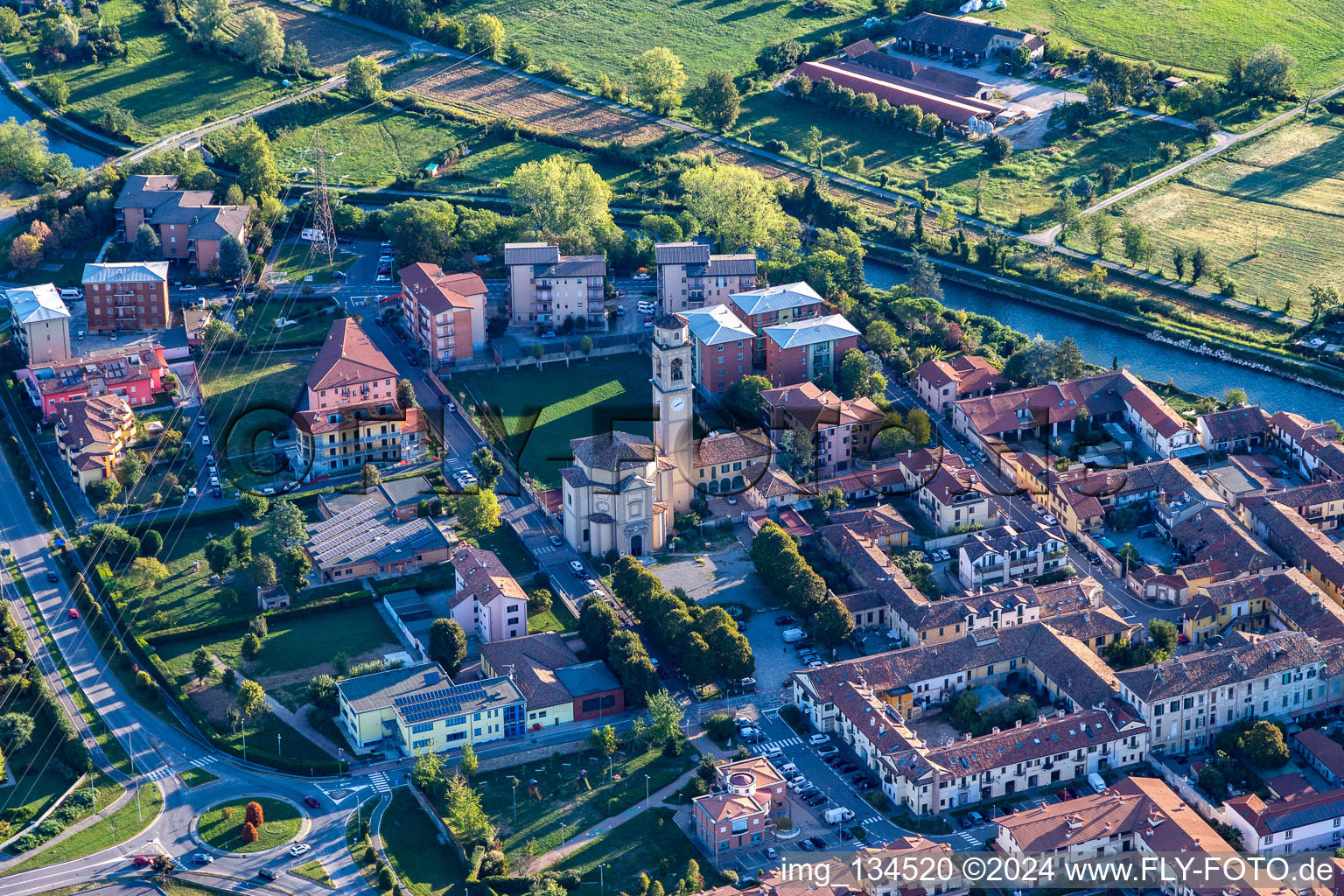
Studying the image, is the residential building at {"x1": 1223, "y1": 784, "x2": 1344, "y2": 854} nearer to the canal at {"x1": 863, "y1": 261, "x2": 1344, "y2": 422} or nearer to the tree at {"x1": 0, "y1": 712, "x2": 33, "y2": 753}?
the canal at {"x1": 863, "y1": 261, "x2": 1344, "y2": 422}

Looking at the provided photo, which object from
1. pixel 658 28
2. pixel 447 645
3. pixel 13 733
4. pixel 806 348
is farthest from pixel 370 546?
pixel 658 28

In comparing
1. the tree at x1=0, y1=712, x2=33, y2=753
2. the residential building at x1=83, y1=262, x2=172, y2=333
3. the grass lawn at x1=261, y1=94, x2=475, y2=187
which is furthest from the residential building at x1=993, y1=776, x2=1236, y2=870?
the grass lawn at x1=261, y1=94, x2=475, y2=187

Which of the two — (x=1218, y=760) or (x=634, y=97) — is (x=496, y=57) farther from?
(x=1218, y=760)

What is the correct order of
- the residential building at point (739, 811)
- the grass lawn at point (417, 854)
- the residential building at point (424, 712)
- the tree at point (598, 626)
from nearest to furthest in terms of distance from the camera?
the grass lawn at point (417, 854) → the residential building at point (739, 811) → the residential building at point (424, 712) → the tree at point (598, 626)

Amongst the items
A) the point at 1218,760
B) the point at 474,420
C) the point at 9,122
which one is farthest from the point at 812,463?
the point at 9,122

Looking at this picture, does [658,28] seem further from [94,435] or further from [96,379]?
[94,435]

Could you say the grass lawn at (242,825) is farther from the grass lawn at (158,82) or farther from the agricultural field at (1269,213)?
the grass lawn at (158,82)

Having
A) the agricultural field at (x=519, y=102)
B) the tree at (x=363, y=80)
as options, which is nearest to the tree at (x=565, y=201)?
the agricultural field at (x=519, y=102)
